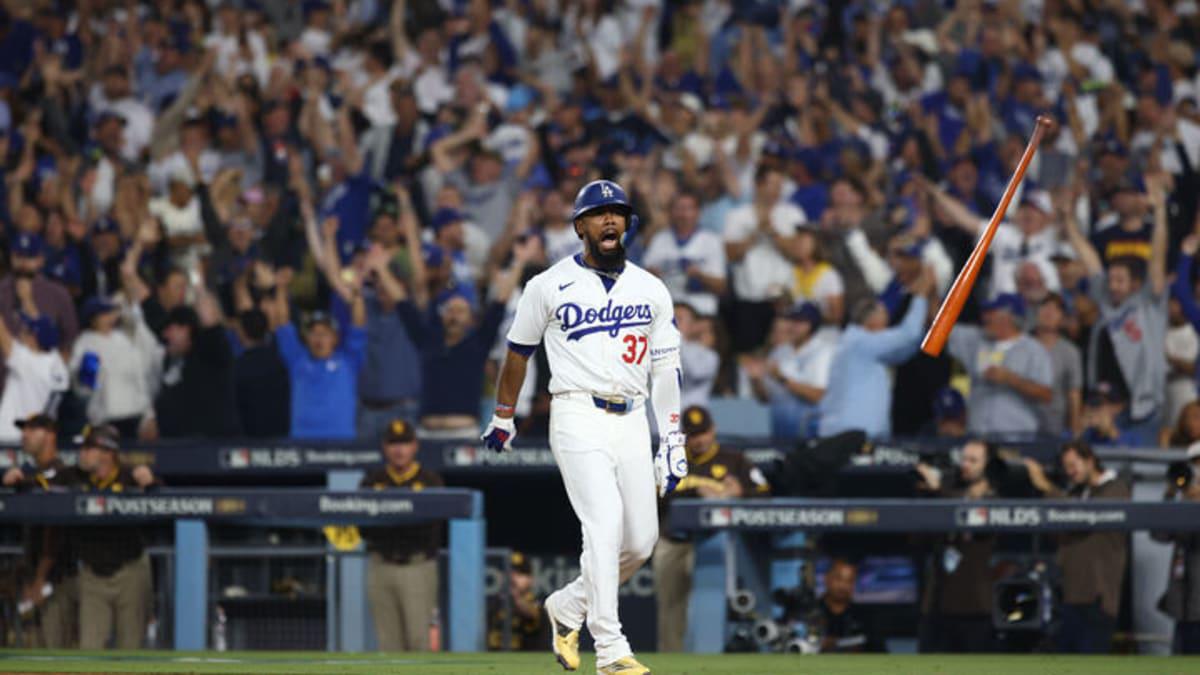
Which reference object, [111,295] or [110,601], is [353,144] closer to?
[111,295]

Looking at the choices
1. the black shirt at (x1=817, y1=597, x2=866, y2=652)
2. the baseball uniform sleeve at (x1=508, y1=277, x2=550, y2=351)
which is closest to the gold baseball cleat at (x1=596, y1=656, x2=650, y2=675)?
the baseball uniform sleeve at (x1=508, y1=277, x2=550, y2=351)

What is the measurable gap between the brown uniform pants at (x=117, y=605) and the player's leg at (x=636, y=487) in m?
4.58

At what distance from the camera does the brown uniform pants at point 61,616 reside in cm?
1273

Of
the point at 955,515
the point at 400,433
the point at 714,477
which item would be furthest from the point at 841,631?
the point at 400,433

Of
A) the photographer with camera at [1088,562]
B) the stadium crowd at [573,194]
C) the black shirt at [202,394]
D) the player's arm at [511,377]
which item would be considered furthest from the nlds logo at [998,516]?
the black shirt at [202,394]

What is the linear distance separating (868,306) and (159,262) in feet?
17.5

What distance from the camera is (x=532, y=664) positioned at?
1026 centimetres

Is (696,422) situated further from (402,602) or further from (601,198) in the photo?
(601,198)

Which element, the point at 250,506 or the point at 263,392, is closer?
the point at 250,506

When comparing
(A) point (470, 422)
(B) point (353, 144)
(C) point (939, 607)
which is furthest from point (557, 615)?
(B) point (353, 144)

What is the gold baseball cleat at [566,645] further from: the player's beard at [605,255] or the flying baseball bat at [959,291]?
the flying baseball bat at [959,291]

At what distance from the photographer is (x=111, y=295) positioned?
16.0 m

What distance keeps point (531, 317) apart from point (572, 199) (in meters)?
7.21

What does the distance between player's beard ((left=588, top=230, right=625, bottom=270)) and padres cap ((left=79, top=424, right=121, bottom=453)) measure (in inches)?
206
